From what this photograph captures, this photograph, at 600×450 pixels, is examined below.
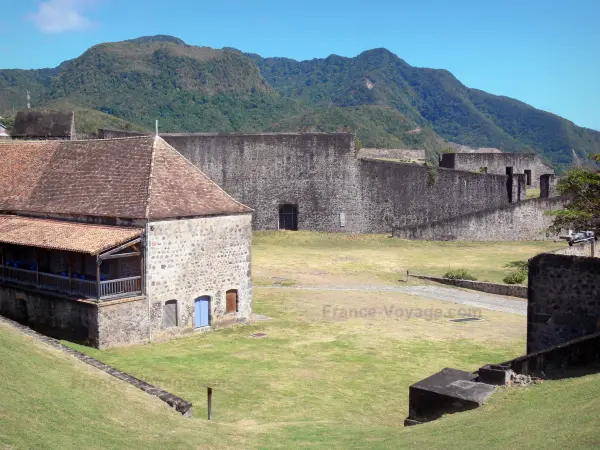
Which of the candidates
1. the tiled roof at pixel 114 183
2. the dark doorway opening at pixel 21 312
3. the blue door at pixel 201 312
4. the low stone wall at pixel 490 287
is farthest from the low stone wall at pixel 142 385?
the low stone wall at pixel 490 287

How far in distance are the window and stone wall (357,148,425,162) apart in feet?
113

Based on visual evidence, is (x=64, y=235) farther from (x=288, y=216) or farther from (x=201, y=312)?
(x=288, y=216)

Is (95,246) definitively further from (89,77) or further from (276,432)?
(89,77)

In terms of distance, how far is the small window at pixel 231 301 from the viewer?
1995cm

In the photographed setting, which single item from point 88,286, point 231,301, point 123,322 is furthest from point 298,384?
point 88,286

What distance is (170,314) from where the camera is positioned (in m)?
18.5

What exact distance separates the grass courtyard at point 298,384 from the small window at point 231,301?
0.63m

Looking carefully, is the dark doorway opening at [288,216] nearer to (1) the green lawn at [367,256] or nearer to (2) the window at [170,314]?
(1) the green lawn at [367,256]

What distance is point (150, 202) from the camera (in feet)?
60.1

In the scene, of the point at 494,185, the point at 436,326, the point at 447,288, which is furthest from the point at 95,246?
the point at 494,185

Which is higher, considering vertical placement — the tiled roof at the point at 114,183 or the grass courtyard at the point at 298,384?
the tiled roof at the point at 114,183

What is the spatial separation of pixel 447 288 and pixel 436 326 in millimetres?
6027

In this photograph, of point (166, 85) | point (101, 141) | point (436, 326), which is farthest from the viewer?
point (166, 85)

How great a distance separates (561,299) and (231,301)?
10.1 meters
